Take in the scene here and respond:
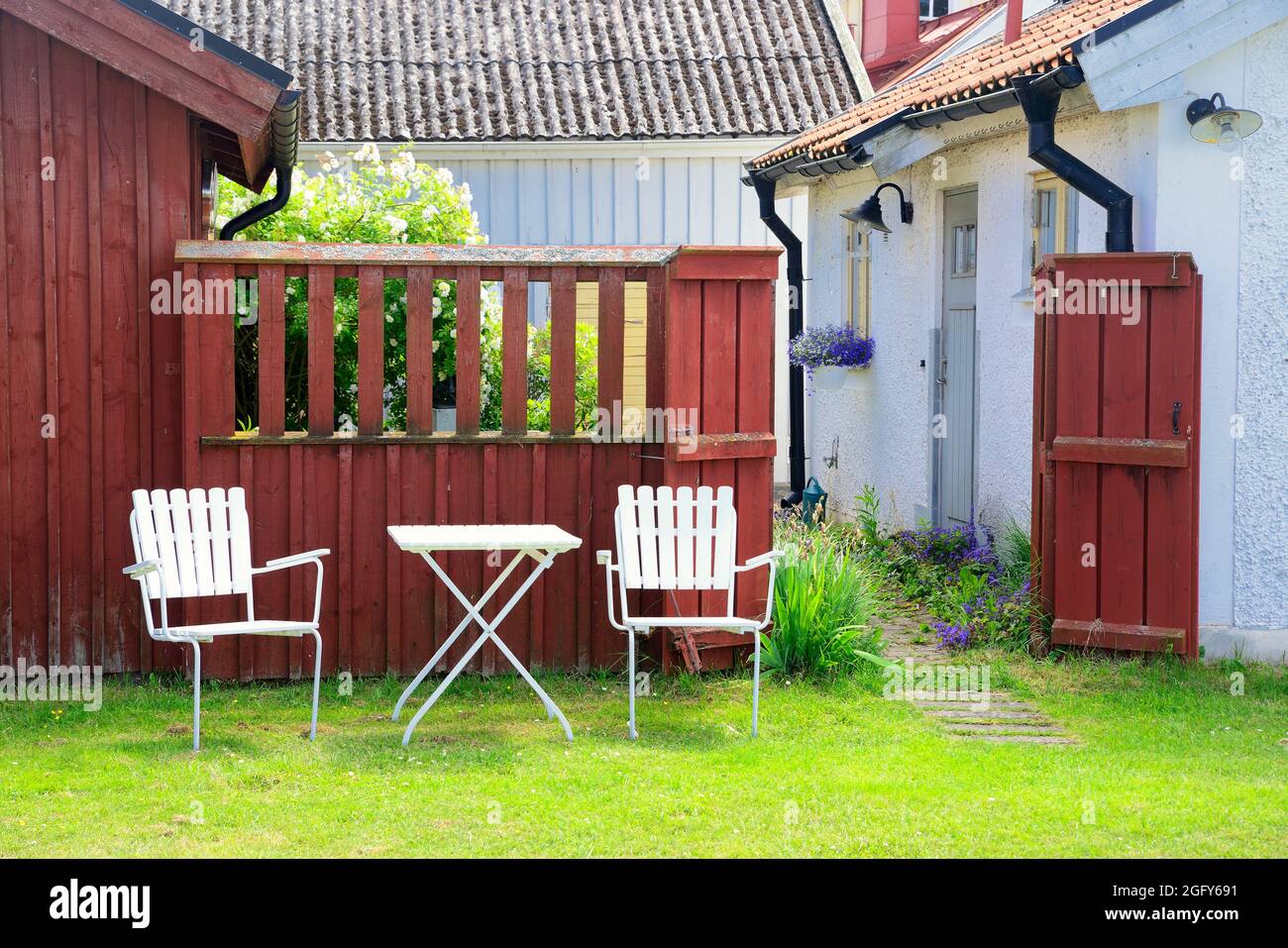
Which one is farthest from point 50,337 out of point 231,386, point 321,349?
point 321,349

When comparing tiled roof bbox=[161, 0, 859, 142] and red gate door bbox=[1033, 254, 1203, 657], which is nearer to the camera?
red gate door bbox=[1033, 254, 1203, 657]

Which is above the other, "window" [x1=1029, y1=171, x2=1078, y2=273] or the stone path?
"window" [x1=1029, y1=171, x2=1078, y2=273]

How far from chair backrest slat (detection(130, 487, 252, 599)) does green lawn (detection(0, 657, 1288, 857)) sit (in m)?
0.62

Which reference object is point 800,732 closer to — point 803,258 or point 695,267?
point 695,267

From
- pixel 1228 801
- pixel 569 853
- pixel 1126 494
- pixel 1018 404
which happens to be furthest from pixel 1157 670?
pixel 569 853

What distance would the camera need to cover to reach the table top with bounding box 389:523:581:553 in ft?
22.1

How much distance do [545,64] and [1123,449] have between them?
33.1ft

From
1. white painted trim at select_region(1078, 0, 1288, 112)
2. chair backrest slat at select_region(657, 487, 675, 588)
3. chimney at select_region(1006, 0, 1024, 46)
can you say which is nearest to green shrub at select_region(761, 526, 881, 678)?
chair backrest slat at select_region(657, 487, 675, 588)

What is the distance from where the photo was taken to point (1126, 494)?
7945 mm

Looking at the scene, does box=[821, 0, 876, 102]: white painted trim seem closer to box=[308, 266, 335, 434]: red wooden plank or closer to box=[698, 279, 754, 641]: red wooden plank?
box=[698, 279, 754, 641]: red wooden plank

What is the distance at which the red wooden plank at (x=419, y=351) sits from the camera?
7859 millimetres

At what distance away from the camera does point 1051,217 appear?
996 cm

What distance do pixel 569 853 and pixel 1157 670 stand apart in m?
3.84

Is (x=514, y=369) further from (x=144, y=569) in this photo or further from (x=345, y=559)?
(x=144, y=569)
